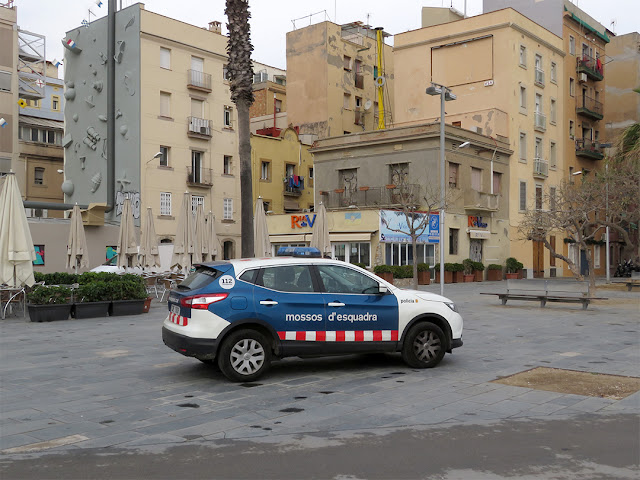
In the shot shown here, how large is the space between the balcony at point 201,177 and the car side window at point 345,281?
35.6 metres

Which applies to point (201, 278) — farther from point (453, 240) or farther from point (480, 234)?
point (480, 234)

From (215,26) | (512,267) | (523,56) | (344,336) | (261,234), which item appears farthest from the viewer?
(215,26)

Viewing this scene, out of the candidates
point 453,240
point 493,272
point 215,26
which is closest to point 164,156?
point 215,26

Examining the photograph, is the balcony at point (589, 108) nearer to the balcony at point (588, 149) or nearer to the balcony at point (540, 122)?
the balcony at point (588, 149)

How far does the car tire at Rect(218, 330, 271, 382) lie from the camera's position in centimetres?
874

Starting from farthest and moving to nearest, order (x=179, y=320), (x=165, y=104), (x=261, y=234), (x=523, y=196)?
(x=523, y=196), (x=165, y=104), (x=261, y=234), (x=179, y=320)

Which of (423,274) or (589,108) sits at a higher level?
(589,108)

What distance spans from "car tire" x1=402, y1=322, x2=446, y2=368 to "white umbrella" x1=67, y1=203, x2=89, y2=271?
1510cm

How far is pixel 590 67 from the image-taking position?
181 feet

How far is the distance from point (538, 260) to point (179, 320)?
4376 centimetres

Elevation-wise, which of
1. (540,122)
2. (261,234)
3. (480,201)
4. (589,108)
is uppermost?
(589,108)

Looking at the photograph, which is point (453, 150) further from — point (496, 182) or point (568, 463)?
point (568, 463)

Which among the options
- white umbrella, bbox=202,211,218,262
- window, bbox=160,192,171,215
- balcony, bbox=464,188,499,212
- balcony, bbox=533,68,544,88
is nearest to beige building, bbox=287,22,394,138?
balcony, bbox=533,68,544,88

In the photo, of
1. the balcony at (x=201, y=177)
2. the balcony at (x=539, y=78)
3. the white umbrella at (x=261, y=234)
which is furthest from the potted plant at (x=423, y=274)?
the balcony at (x=539, y=78)
